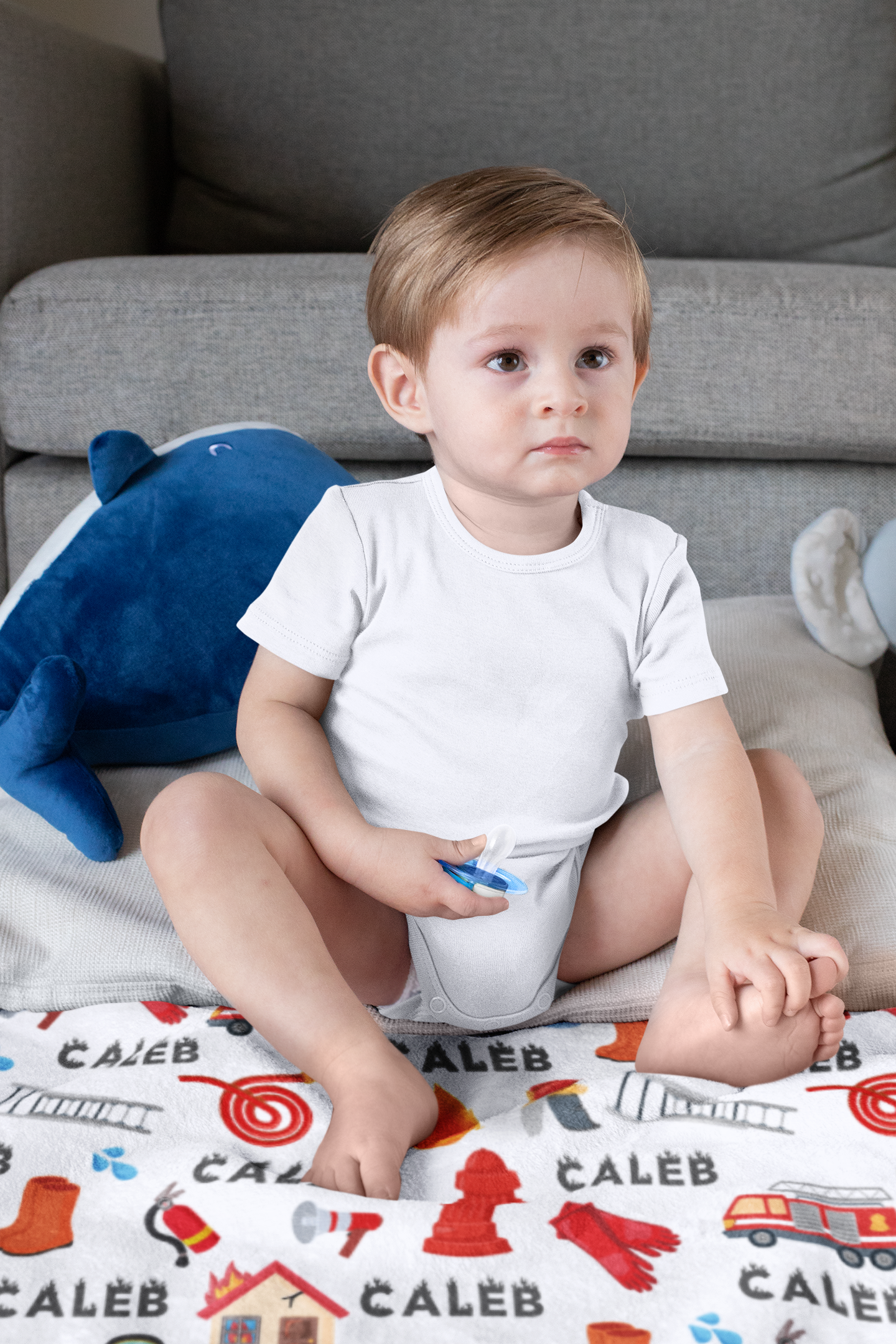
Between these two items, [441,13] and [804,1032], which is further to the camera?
[441,13]

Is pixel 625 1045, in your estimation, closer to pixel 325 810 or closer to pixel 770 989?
pixel 770 989

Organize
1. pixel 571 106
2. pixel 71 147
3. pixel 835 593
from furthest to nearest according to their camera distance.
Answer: pixel 571 106 → pixel 71 147 → pixel 835 593

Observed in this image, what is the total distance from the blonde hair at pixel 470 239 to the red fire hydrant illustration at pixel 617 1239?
1.64 ft

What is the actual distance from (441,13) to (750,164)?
510 millimetres

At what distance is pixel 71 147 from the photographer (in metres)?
1.41

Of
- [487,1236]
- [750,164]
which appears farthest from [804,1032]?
[750,164]

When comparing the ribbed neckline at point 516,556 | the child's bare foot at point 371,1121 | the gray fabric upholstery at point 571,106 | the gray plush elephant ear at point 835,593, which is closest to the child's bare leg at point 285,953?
the child's bare foot at point 371,1121

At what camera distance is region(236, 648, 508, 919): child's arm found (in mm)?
674

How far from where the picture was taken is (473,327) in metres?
0.67

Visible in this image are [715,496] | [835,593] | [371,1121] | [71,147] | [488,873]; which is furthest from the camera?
[71,147]

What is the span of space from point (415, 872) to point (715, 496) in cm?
75

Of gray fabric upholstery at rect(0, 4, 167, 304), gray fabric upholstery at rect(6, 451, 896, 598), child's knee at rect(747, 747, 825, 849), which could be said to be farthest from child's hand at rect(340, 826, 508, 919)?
gray fabric upholstery at rect(0, 4, 167, 304)

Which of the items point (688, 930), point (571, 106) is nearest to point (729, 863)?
point (688, 930)

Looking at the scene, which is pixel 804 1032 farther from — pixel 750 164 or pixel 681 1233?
pixel 750 164
